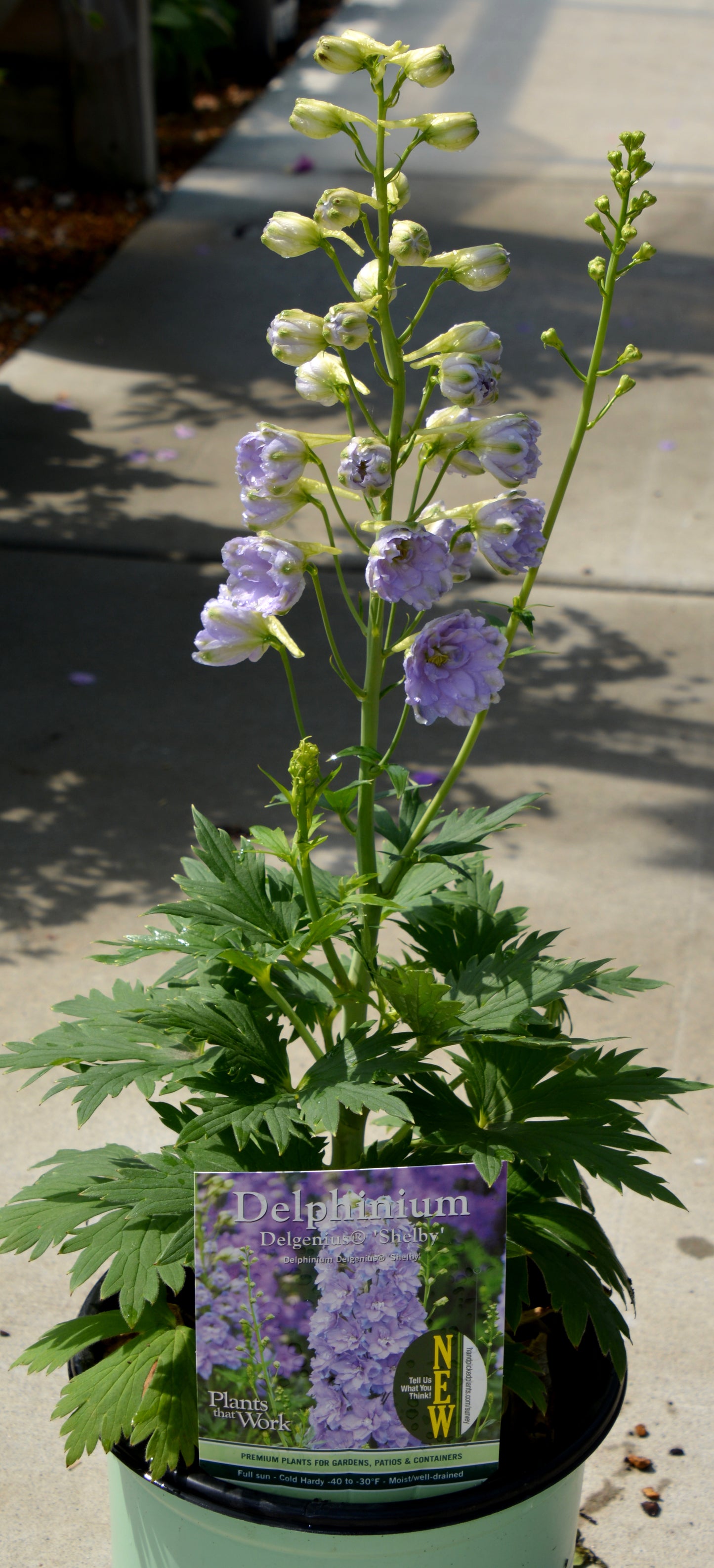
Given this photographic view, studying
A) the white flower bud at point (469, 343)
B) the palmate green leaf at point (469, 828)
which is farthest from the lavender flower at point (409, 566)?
the palmate green leaf at point (469, 828)

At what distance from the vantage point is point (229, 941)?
154 cm

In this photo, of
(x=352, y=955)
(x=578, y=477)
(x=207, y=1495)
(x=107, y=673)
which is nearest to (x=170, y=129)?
(x=578, y=477)

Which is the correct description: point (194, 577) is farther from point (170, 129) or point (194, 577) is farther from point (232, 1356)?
point (170, 129)

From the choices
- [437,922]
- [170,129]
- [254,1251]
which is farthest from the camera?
[170,129]

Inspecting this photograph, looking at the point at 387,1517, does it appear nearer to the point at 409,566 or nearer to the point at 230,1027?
the point at 230,1027

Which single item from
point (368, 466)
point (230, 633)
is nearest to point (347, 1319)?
point (230, 633)

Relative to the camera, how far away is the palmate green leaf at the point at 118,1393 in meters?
1.47

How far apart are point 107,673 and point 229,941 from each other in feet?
8.75

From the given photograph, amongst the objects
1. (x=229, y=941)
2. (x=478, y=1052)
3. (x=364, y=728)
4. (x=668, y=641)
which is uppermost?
(x=364, y=728)

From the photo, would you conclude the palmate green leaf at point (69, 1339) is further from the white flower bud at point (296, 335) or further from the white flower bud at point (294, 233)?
the white flower bud at point (294, 233)

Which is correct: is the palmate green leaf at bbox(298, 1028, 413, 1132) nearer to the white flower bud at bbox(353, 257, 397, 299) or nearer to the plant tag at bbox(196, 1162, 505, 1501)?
the plant tag at bbox(196, 1162, 505, 1501)

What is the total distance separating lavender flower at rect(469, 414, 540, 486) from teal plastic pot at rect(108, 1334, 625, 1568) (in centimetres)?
97

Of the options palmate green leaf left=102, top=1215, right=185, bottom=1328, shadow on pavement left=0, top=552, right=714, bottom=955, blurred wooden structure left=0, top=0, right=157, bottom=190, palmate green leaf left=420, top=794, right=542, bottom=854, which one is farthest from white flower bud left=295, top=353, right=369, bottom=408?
blurred wooden structure left=0, top=0, right=157, bottom=190

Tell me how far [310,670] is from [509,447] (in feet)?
9.24
